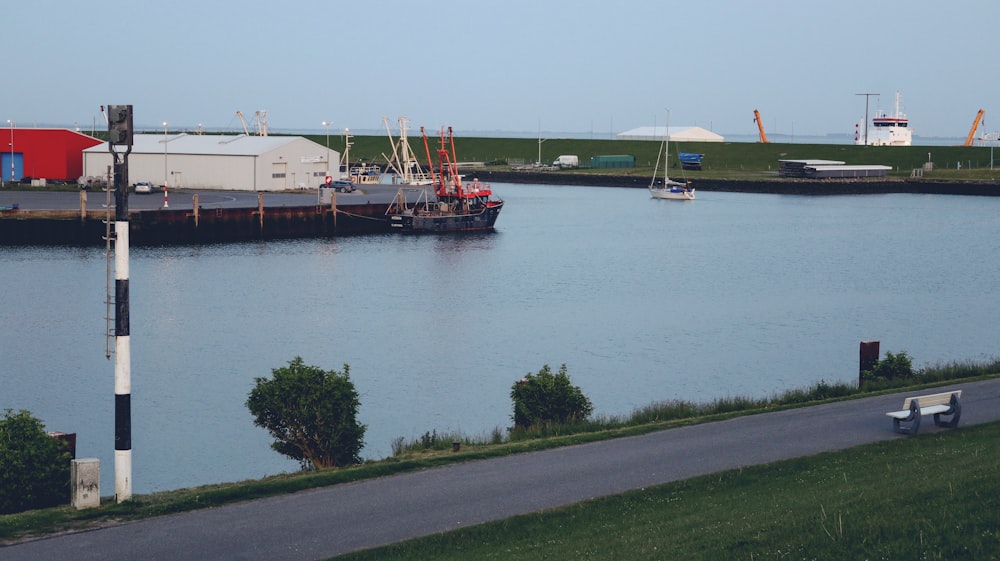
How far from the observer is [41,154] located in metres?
88.1

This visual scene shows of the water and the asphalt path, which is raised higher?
the asphalt path

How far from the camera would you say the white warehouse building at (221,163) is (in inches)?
3418

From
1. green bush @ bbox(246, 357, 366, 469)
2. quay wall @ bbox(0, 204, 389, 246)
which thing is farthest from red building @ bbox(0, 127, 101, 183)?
green bush @ bbox(246, 357, 366, 469)

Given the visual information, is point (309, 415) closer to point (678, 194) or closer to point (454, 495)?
point (454, 495)

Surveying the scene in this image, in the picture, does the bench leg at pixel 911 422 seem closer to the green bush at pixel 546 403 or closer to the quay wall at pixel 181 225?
the green bush at pixel 546 403

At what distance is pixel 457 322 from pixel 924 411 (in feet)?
88.9

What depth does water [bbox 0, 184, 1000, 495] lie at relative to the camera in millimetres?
27594

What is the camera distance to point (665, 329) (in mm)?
41250

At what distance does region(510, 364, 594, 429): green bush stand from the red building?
73.7 meters

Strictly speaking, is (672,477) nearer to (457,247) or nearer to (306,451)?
(306,451)

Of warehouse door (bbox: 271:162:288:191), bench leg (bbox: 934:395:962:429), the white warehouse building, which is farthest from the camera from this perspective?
warehouse door (bbox: 271:162:288:191)

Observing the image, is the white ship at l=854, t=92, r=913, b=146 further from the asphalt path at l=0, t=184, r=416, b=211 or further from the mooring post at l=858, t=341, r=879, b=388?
the mooring post at l=858, t=341, r=879, b=388

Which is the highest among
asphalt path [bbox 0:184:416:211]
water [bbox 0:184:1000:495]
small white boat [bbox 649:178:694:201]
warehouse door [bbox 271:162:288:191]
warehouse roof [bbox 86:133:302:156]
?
warehouse roof [bbox 86:133:302:156]

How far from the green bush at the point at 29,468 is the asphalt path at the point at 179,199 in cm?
5634
